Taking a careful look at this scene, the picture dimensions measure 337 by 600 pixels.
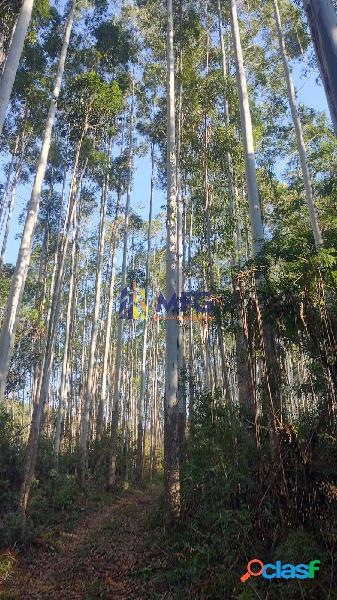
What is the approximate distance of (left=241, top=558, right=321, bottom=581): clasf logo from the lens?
350cm

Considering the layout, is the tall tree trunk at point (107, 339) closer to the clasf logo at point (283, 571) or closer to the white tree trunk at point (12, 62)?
the white tree trunk at point (12, 62)

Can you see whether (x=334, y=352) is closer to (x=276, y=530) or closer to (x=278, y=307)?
(x=278, y=307)

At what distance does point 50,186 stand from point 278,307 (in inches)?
549

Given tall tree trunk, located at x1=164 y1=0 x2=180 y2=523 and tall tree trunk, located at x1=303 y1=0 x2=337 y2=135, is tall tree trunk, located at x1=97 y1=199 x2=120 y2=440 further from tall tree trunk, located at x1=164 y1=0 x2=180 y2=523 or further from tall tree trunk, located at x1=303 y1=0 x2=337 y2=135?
tall tree trunk, located at x1=303 y1=0 x2=337 y2=135

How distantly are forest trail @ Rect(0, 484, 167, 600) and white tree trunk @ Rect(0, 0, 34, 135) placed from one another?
629 centimetres

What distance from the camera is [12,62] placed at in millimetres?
5188

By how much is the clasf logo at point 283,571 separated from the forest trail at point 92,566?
142cm

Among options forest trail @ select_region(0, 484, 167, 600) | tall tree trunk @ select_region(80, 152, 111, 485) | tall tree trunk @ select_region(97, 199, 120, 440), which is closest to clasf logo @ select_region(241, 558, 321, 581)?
forest trail @ select_region(0, 484, 167, 600)

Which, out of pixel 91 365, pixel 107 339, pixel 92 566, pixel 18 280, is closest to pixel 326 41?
pixel 18 280

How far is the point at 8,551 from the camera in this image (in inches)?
252

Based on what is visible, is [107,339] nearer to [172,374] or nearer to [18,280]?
[18,280]

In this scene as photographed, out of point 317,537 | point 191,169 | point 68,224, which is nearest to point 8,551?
point 317,537

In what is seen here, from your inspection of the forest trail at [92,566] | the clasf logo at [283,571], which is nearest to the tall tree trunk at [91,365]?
the forest trail at [92,566]

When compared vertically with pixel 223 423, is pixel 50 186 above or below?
above
